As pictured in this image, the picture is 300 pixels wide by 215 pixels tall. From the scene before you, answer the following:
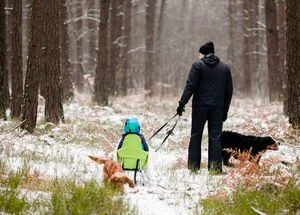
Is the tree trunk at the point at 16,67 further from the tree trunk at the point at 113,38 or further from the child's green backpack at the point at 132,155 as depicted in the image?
the tree trunk at the point at 113,38

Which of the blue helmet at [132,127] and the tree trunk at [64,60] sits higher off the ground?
the tree trunk at [64,60]

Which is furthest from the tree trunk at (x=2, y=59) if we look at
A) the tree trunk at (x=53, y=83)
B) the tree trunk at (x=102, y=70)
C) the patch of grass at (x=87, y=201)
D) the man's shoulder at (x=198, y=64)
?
the patch of grass at (x=87, y=201)

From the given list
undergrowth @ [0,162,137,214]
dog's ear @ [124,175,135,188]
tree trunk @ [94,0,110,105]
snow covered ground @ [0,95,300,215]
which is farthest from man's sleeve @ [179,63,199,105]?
tree trunk @ [94,0,110,105]

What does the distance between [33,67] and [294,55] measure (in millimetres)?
6141

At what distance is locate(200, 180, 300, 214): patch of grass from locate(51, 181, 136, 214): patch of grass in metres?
0.99

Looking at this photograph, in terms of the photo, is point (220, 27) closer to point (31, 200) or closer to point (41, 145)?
point (41, 145)

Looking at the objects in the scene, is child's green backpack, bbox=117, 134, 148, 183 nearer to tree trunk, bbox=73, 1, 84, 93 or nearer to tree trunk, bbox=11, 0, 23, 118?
tree trunk, bbox=11, 0, 23, 118

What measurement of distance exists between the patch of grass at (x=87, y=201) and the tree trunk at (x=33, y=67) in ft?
19.1

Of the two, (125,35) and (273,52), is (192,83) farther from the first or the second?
(125,35)

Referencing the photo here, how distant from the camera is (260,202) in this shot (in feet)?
19.7

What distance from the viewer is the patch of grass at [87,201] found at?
18.3 ft

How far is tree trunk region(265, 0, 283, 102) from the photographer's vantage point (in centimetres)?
2066

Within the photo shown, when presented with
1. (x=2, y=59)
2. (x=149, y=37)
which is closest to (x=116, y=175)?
(x=2, y=59)

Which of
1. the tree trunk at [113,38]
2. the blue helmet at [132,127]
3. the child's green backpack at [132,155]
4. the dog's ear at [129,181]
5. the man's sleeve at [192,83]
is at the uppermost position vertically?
Answer: the tree trunk at [113,38]
